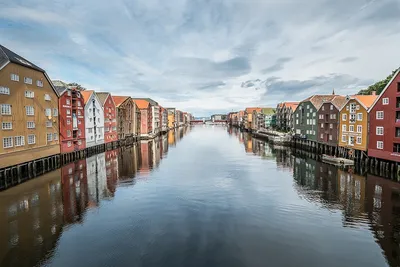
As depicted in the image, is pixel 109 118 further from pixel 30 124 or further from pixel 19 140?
pixel 19 140

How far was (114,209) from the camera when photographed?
2350 centimetres

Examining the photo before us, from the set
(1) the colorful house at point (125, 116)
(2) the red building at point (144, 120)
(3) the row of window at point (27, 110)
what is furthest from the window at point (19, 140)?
(2) the red building at point (144, 120)

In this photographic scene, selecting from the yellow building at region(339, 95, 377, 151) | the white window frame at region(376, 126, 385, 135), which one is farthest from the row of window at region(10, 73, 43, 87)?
the yellow building at region(339, 95, 377, 151)

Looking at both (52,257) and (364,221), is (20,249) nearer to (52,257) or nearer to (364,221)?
(52,257)

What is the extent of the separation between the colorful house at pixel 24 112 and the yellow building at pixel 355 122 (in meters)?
57.3

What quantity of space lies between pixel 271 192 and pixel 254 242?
42.2ft

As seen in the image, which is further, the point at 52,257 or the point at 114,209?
the point at 114,209

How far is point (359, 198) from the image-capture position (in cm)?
2684

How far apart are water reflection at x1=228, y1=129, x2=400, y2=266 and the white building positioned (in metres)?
45.1

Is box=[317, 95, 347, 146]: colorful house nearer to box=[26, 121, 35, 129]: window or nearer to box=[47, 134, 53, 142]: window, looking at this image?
box=[47, 134, 53, 142]: window

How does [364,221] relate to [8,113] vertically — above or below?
below

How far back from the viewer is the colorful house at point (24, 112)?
33.0 m

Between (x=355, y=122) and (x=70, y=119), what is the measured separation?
192ft

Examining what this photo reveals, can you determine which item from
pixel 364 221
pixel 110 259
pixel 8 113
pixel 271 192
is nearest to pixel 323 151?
pixel 271 192
